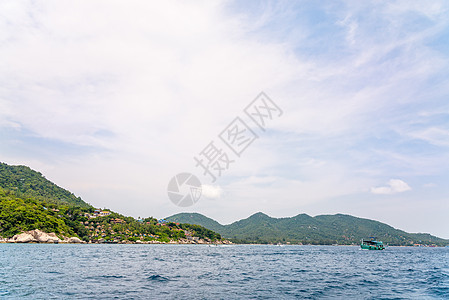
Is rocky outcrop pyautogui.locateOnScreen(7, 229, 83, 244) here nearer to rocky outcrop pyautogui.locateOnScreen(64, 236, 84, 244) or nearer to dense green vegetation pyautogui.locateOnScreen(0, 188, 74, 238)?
dense green vegetation pyautogui.locateOnScreen(0, 188, 74, 238)

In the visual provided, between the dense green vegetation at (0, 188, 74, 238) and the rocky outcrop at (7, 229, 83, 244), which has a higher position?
the dense green vegetation at (0, 188, 74, 238)

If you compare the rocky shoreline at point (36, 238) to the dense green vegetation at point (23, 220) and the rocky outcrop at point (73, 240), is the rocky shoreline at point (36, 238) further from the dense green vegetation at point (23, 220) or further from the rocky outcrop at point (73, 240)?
the dense green vegetation at point (23, 220)

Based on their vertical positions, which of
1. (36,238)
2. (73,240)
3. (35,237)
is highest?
(35,237)

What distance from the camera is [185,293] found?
24.1 metres

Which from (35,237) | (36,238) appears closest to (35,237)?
(35,237)

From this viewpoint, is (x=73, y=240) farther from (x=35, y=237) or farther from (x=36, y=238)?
(x=35, y=237)

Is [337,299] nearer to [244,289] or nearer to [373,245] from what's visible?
[244,289]

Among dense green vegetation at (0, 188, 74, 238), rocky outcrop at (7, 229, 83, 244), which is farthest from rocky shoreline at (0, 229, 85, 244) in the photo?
dense green vegetation at (0, 188, 74, 238)

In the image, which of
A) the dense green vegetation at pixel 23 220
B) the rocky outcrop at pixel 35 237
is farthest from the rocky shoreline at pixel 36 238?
the dense green vegetation at pixel 23 220

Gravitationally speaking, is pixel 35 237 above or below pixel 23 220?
below

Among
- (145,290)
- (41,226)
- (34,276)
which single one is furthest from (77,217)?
(145,290)

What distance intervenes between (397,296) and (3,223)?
501 ft

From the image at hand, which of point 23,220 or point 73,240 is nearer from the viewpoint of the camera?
point 23,220

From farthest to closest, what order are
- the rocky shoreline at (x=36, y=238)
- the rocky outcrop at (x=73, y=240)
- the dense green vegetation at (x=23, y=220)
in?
the rocky outcrop at (x=73, y=240) < the dense green vegetation at (x=23, y=220) < the rocky shoreline at (x=36, y=238)
